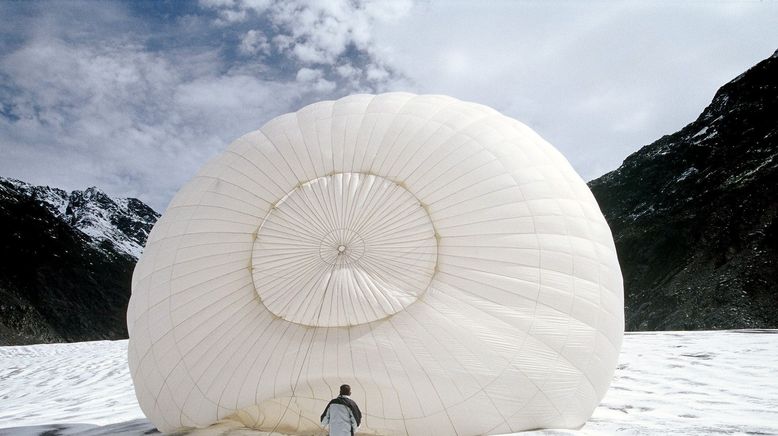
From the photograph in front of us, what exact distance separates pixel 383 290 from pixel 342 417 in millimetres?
1117

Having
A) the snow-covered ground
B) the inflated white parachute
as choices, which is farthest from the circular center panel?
the snow-covered ground

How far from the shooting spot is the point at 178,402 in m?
4.78

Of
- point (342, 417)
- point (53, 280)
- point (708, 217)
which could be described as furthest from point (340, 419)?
point (53, 280)

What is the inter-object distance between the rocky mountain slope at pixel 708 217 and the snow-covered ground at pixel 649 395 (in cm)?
2249

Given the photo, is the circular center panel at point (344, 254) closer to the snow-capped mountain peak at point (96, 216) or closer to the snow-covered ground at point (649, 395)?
the snow-covered ground at point (649, 395)

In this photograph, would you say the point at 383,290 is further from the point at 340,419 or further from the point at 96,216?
the point at 96,216

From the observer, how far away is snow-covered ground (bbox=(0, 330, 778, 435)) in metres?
5.29

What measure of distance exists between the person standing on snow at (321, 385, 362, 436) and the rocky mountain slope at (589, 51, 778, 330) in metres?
31.2

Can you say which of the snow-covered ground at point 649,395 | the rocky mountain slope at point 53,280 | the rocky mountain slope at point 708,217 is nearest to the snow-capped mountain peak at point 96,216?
→ the rocky mountain slope at point 53,280

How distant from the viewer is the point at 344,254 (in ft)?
15.2

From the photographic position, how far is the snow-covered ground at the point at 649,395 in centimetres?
529

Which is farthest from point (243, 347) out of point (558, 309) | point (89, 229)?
point (89, 229)

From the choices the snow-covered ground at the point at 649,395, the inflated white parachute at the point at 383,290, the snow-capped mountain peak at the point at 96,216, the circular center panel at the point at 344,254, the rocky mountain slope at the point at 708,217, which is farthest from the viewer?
the snow-capped mountain peak at the point at 96,216

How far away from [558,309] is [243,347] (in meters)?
2.87
